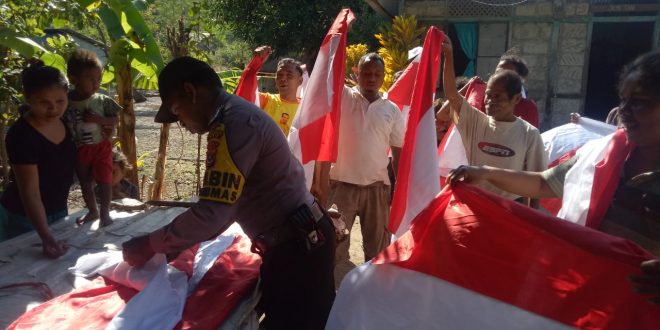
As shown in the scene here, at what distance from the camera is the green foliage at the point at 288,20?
513 inches

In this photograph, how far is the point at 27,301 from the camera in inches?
71.9

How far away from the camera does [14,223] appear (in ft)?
8.71

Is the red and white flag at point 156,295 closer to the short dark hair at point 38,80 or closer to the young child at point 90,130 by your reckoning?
the young child at point 90,130

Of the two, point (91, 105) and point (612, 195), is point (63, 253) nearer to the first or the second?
point (91, 105)

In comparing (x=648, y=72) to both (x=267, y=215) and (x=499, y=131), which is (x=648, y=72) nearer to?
(x=499, y=131)

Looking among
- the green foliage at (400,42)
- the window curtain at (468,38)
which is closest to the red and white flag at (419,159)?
the green foliage at (400,42)

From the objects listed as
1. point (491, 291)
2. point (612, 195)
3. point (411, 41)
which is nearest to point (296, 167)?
point (491, 291)

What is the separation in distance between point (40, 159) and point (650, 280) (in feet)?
8.53

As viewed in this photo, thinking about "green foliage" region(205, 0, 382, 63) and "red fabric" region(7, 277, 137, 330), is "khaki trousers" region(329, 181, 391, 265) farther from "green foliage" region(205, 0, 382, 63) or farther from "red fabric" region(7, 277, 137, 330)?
"green foliage" region(205, 0, 382, 63)

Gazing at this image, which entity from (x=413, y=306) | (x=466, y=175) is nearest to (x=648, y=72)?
(x=466, y=175)

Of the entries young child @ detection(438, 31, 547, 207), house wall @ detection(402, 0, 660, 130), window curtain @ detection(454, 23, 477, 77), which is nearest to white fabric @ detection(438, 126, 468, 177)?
young child @ detection(438, 31, 547, 207)

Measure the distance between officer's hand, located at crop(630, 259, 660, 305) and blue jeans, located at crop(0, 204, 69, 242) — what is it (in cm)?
273

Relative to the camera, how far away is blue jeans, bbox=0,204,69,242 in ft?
8.66

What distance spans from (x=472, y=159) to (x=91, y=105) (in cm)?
242
